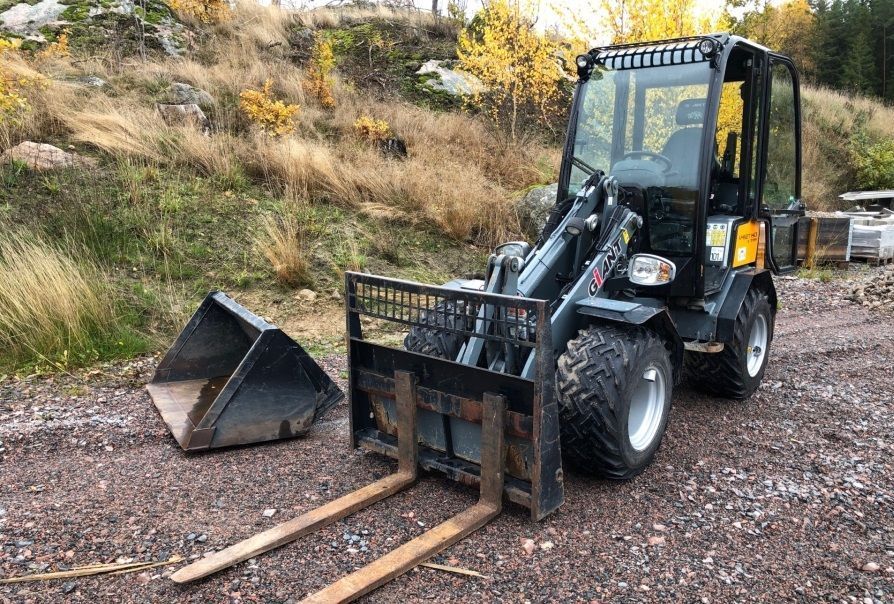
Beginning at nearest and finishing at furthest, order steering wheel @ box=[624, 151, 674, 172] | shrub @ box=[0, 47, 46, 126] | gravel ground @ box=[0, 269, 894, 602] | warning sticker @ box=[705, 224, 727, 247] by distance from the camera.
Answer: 1. gravel ground @ box=[0, 269, 894, 602]
2. steering wheel @ box=[624, 151, 674, 172]
3. warning sticker @ box=[705, 224, 727, 247]
4. shrub @ box=[0, 47, 46, 126]

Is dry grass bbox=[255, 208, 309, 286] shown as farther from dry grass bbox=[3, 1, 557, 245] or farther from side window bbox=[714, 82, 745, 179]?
side window bbox=[714, 82, 745, 179]

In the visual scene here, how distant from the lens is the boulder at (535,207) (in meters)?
9.85

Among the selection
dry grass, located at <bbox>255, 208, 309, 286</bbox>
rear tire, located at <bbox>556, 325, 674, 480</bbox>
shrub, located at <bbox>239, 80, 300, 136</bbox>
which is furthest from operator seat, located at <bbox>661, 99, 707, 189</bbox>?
shrub, located at <bbox>239, 80, 300, 136</bbox>

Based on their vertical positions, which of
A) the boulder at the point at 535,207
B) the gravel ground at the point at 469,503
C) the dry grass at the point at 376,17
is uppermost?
the dry grass at the point at 376,17

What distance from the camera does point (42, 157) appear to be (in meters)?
8.16

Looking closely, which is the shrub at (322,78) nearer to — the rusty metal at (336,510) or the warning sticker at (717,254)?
the warning sticker at (717,254)

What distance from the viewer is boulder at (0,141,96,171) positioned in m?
8.02

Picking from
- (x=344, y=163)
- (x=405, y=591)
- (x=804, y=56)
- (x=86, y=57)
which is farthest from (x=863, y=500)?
(x=804, y=56)

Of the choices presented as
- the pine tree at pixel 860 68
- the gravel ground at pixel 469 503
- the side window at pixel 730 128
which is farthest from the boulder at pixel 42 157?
the pine tree at pixel 860 68

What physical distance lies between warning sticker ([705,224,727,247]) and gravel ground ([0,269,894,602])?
120 cm

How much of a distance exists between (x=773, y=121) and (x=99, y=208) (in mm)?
6578

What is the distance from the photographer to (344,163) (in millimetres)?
10016

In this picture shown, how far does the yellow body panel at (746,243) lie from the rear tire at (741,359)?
25cm

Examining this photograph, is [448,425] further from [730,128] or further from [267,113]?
[267,113]
